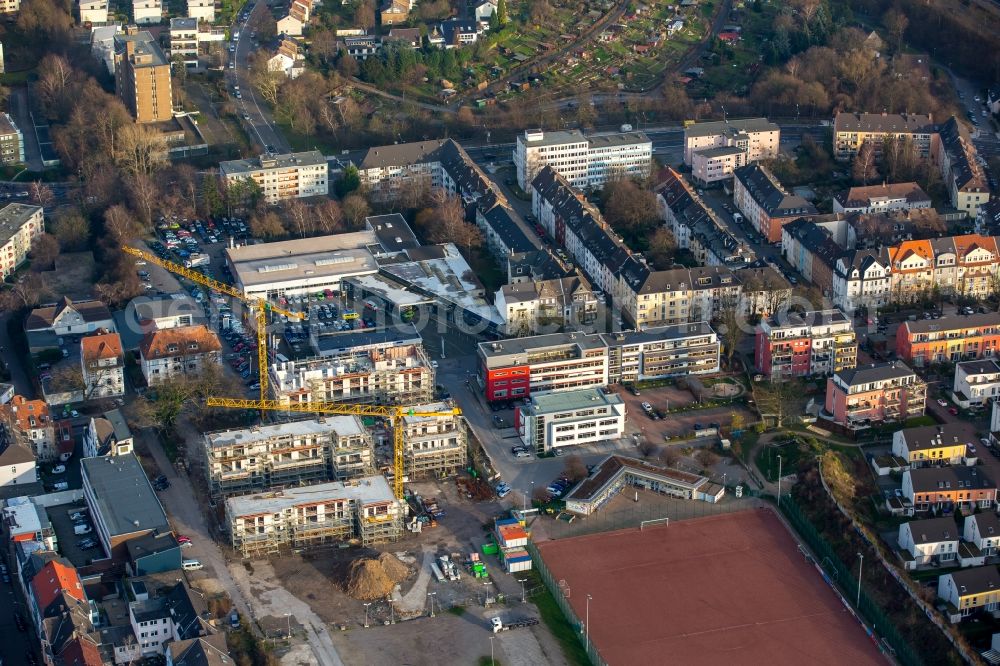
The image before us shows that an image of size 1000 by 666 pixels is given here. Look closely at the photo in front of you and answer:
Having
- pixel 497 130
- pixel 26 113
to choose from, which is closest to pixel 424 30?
pixel 497 130

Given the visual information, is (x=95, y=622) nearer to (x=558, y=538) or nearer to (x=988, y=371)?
(x=558, y=538)

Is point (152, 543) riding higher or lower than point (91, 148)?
lower

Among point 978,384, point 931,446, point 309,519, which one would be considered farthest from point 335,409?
point 978,384

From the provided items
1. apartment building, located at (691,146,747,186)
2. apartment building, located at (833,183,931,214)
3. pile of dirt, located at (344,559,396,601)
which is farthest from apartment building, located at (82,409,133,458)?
apartment building, located at (833,183,931,214)

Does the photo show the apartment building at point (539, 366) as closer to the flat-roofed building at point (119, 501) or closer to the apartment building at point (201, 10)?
the flat-roofed building at point (119, 501)

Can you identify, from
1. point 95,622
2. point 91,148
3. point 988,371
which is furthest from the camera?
point 91,148

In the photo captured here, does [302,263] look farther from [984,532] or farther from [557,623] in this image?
[984,532]

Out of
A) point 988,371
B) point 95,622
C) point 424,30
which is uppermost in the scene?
point 424,30
